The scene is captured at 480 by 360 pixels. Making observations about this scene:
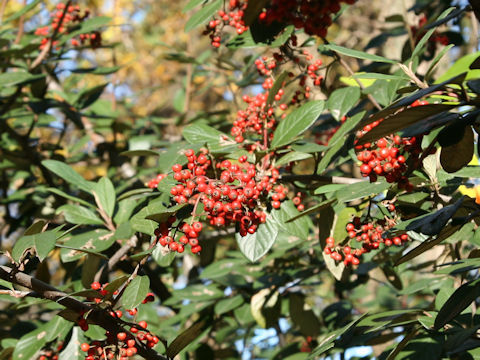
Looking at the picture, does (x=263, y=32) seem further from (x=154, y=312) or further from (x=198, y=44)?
(x=198, y=44)

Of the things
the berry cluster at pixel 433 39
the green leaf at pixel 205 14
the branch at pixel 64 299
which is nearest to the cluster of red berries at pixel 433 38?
the berry cluster at pixel 433 39

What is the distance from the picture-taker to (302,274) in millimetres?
2357

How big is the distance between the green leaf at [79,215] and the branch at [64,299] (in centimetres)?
50

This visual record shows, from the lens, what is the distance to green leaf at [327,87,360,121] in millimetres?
1886

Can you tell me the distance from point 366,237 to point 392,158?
0.93ft

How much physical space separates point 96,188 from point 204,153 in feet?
Answer: 2.08

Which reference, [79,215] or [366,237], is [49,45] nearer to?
[79,215]

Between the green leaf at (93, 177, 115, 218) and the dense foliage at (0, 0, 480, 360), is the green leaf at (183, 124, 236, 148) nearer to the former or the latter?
the dense foliage at (0, 0, 480, 360)

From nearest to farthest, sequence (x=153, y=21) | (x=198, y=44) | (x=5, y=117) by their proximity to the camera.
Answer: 1. (x=5, y=117)
2. (x=198, y=44)
3. (x=153, y=21)

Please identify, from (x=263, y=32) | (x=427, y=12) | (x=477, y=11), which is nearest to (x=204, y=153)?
(x=263, y=32)

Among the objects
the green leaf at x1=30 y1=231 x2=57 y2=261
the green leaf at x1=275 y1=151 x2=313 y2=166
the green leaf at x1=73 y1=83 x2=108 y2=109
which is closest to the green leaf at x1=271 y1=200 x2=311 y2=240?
the green leaf at x1=275 y1=151 x2=313 y2=166

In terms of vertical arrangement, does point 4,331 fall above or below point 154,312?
above

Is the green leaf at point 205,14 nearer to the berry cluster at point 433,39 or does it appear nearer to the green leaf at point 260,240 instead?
the green leaf at point 260,240

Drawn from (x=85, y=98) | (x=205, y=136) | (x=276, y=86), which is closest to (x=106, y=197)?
(x=205, y=136)
